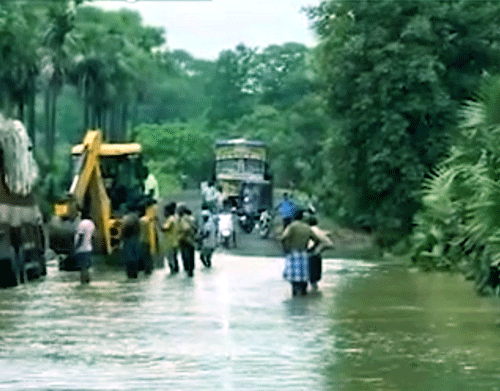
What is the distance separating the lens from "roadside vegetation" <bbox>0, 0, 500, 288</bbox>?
113 feet

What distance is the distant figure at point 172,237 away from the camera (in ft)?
114

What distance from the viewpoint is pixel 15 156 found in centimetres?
3116

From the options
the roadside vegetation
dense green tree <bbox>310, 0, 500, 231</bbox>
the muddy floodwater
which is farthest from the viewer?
dense green tree <bbox>310, 0, 500, 231</bbox>

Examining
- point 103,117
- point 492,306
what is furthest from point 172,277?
point 103,117

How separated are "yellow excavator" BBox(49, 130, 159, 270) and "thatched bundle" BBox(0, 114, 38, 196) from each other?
2.95 metres

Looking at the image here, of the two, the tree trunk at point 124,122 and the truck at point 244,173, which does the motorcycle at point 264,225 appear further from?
the tree trunk at point 124,122

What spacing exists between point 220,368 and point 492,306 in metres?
9.77

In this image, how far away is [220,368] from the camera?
1628 centimetres

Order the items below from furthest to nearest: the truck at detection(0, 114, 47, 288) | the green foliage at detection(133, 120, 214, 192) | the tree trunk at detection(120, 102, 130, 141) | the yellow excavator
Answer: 1. the green foliage at detection(133, 120, 214, 192)
2. the tree trunk at detection(120, 102, 130, 141)
3. the yellow excavator
4. the truck at detection(0, 114, 47, 288)

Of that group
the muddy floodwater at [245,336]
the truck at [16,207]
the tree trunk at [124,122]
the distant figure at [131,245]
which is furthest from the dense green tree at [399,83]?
the tree trunk at [124,122]

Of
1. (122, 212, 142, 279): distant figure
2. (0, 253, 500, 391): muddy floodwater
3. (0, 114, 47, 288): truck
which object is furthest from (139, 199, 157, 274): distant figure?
(0, 253, 500, 391): muddy floodwater

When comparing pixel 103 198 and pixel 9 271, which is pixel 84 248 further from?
pixel 103 198

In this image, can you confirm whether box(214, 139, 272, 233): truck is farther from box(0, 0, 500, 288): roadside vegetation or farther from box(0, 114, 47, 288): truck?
box(0, 114, 47, 288): truck

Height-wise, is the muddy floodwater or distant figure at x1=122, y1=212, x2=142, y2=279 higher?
distant figure at x1=122, y1=212, x2=142, y2=279
